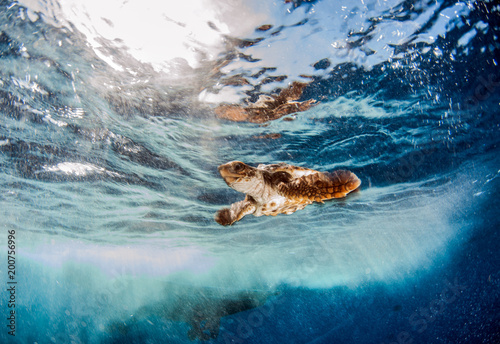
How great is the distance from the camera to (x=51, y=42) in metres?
5.36

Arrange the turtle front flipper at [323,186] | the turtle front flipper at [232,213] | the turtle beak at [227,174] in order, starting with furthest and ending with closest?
the turtle front flipper at [232,213]
the turtle front flipper at [323,186]
the turtle beak at [227,174]

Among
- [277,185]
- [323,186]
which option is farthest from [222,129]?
[323,186]

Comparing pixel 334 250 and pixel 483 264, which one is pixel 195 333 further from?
pixel 483 264

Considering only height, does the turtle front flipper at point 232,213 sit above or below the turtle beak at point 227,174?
below

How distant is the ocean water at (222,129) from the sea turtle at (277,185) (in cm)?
293

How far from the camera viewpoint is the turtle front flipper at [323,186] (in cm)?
381

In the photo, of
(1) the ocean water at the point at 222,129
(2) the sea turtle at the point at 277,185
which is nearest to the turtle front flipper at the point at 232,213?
(2) the sea turtle at the point at 277,185

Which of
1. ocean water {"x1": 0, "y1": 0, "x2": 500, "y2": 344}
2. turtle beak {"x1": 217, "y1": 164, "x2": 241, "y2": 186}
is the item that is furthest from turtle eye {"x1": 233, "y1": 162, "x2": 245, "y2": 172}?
Result: ocean water {"x1": 0, "y1": 0, "x2": 500, "y2": 344}

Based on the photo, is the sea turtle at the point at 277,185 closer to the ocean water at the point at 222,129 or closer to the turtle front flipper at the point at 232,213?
the turtle front flipper at the point at 232,213

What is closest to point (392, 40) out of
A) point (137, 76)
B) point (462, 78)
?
point (462, 78)

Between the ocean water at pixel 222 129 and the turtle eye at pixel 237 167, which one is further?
the ocean water at pixel 222 129

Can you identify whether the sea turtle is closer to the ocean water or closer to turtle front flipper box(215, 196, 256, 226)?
turtle front flipper box(215, 196, 256, 226)

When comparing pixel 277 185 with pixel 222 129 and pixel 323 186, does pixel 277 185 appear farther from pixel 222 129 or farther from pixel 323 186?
pixel 222 129

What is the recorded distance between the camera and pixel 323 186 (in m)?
4.01
